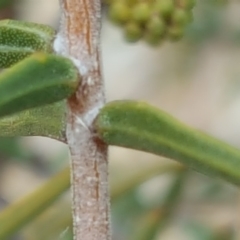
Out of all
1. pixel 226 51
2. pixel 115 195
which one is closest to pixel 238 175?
pixel 115 195

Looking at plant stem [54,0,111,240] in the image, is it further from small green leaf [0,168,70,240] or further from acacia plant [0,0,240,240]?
small green leaf [0,168,70,240]

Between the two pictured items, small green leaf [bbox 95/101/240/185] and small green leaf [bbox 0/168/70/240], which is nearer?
small green leaf [bbox 95/101/240/185]

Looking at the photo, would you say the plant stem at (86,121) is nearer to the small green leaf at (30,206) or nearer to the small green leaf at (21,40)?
the small green leaf at (21,40)

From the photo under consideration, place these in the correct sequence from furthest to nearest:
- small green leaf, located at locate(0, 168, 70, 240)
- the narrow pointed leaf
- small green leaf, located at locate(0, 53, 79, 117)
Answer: small green leaf, located at locate(0, 168, 70, 240) → the narrow pointed leaf → small green leaf, located at locate(0, 53, 79, 117)

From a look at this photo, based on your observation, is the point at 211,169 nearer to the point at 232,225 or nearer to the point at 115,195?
the point at 115,195

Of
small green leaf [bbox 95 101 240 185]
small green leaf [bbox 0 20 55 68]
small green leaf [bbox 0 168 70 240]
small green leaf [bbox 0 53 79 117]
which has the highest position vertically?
small green leaf [bbox 0 53 79 117]

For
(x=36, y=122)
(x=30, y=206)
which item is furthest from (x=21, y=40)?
(x=30, y=206)

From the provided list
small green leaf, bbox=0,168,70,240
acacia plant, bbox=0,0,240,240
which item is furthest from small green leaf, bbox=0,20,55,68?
small green leaf, bbox=0,168,70,240
